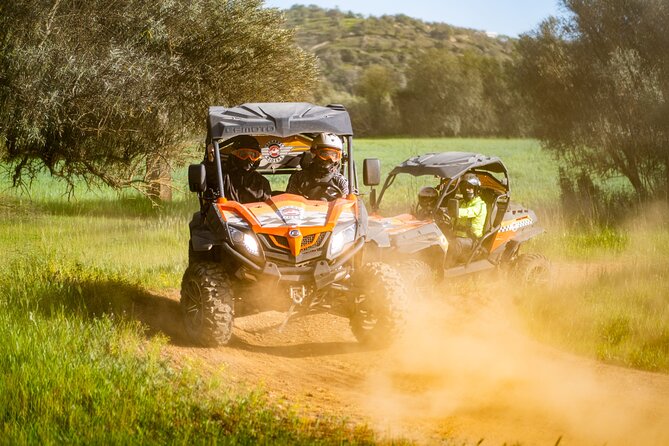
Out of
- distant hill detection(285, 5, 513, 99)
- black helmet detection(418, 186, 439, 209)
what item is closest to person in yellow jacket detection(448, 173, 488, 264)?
black helmet detection(418, 186, 439, 209)

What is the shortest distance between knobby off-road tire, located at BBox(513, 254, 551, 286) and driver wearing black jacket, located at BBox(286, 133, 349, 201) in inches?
148

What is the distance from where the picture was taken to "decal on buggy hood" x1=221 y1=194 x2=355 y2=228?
26.3ft

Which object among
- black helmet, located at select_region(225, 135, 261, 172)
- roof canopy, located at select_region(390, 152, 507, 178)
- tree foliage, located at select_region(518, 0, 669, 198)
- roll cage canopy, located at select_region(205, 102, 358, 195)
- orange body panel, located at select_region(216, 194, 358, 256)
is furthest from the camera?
tree foliage, located at select_region(518, 0, 669, 198)

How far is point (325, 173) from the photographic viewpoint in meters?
9.00

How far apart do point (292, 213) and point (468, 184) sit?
12.9 ft

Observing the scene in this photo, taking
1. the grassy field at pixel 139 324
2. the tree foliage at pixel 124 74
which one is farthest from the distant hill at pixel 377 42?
the grassy field at pixel 139 324

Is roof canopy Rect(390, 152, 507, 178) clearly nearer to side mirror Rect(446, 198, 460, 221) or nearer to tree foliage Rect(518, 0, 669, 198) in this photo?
side mirror Rect(446, 198, 460, 221)

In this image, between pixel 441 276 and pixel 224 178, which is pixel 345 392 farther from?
pixel 441 276

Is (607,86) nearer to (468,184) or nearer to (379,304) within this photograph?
(468,184)

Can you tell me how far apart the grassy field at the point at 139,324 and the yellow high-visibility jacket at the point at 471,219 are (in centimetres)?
122

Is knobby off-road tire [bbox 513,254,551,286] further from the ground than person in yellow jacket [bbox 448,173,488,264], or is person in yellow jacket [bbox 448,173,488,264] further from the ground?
person in yellow jacket [bbox 448,173,488,264]

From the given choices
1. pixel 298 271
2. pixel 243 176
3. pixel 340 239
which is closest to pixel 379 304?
pixel 340 239

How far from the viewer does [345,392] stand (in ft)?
23.4

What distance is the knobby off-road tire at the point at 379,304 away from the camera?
8195mm
